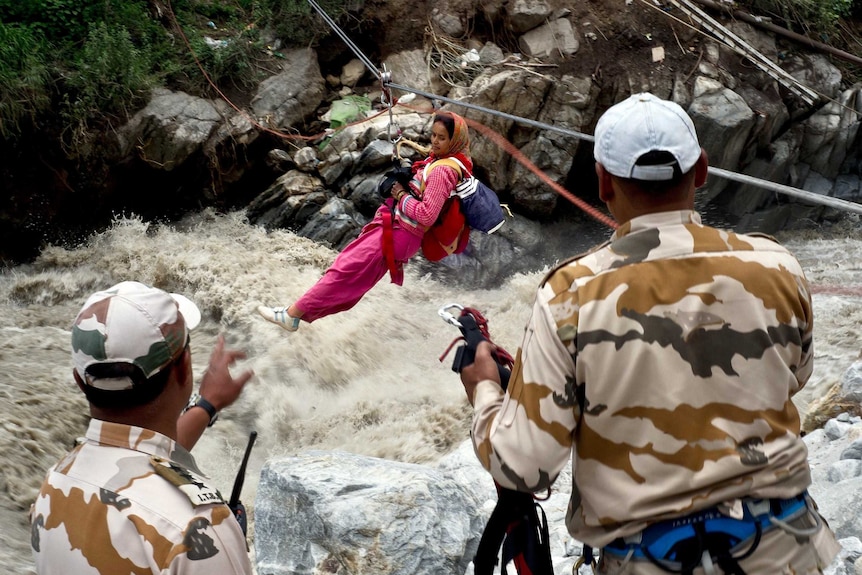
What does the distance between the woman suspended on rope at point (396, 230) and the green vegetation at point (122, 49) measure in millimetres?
4041

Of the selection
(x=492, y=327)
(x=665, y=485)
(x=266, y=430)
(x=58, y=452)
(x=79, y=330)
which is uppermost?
(x=79, y=330)

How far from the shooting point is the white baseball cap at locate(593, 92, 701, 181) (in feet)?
4.34

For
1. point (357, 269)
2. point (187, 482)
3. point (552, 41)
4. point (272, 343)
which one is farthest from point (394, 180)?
point (552, 41)

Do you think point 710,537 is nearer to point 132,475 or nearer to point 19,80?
point 132,475

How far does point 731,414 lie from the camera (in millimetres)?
1255

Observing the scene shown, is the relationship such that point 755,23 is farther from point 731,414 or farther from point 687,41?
point 731,414

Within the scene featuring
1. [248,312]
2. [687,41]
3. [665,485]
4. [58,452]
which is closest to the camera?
[665,485]

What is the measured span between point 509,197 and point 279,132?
8.52ft

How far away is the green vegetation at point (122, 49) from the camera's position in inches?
270

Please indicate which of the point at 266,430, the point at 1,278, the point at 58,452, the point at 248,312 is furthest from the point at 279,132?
the point at 58,452

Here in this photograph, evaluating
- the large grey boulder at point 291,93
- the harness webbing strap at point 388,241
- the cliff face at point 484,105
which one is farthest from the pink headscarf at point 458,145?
the large grey boulder at point 291,93

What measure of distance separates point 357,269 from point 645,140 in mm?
2971

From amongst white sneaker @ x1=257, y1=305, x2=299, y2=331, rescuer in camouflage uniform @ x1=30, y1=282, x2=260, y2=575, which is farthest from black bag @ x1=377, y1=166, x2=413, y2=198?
rescuer in camouflage uniform @ x1=30, y1=282, x2=260, y2=575

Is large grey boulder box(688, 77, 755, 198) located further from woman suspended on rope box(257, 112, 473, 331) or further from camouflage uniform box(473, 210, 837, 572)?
camouflage uniform box(473, 210, 837, 572)
